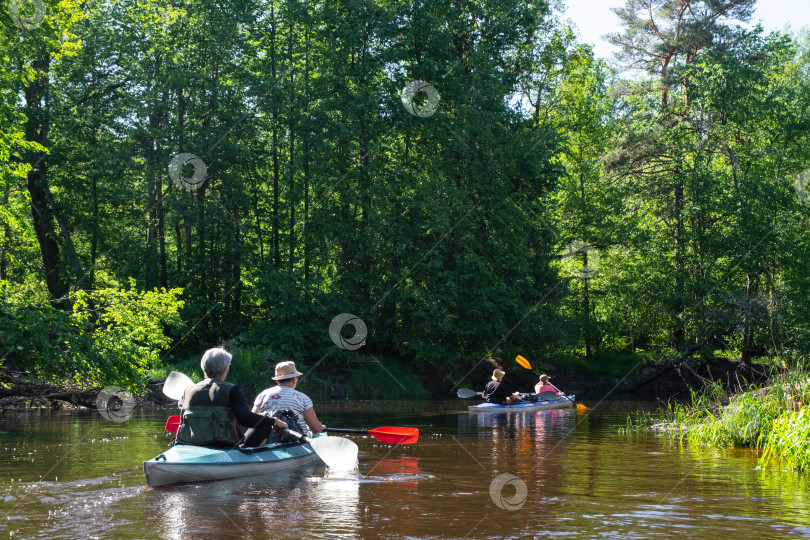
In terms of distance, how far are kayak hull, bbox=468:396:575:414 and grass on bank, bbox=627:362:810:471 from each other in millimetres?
7238

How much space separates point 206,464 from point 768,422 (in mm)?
7792

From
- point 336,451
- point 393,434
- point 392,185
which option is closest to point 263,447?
point 336,451

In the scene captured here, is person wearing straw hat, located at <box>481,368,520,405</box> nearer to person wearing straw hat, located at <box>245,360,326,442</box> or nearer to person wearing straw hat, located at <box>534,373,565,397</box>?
person wearing straw hat, located at <box>534,373,565,397</box>

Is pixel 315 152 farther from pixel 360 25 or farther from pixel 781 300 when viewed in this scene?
pixel 781 300

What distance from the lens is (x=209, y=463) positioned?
8.94 meters

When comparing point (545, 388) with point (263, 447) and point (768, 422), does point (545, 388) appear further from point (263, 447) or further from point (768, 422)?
point (263, 447)

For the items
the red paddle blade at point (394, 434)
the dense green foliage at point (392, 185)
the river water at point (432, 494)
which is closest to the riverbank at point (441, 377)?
the dense green foliage at point (392, 185)

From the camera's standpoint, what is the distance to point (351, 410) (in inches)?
828

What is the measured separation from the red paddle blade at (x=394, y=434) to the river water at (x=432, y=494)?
27 cm

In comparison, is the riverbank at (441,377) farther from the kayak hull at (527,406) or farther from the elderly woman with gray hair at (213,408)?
the elderly woman with gray hair at (213,408)

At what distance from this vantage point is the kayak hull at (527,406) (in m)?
20.2

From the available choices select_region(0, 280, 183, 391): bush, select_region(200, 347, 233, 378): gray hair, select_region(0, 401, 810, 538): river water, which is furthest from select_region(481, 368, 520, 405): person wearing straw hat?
select_region(200, 347, 233, 378): gray hair

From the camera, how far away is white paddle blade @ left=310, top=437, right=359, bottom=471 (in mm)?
9633

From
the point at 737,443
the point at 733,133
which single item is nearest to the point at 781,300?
A: the point at 733,133
